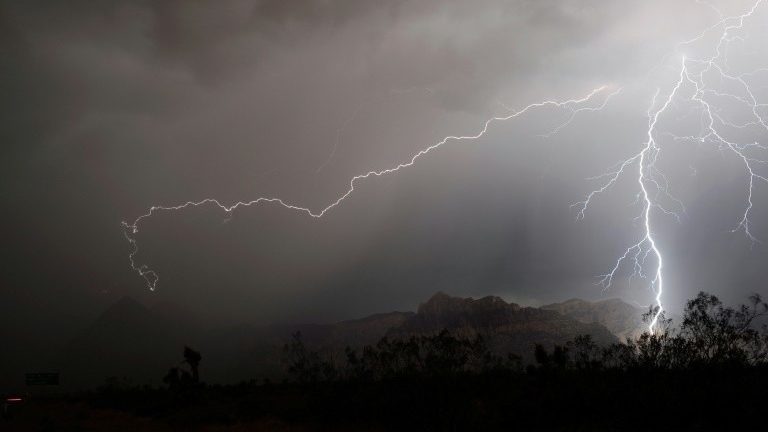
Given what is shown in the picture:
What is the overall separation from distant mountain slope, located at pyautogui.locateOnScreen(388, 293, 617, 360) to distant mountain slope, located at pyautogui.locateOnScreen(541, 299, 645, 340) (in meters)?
21.6

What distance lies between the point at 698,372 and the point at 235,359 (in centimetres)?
19091

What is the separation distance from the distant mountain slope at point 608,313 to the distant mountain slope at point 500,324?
850 inches

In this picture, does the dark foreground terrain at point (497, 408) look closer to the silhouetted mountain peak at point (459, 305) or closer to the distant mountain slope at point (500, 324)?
the distant mountain slope at point (500, 324)

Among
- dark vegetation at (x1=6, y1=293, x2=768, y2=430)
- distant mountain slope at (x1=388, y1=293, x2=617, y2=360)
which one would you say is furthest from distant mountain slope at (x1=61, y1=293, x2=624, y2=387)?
dark vegetation at (x1=6, y1=293, x2=768, y2=430)

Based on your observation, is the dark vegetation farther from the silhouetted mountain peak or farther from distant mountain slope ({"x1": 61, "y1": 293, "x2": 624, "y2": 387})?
the silhouetted mountain peak

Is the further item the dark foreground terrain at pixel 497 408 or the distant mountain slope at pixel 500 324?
the distant mountain slope at pixel 500 324

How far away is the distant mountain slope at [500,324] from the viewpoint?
115688mm

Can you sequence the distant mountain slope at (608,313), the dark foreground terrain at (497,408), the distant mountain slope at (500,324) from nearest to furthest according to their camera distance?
the dark foreground terrain at (497,408) → the distant mountain slope at (500,324) → the distant mountain slope at (608,313)

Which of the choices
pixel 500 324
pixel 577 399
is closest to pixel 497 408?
pixel 577 399

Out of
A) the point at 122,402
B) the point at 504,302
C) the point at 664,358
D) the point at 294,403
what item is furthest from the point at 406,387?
the point at 504,302

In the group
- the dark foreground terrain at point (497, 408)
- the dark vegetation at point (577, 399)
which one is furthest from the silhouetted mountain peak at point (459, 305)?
the dark foreground terrain at point (497, 408)

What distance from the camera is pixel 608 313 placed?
17050 cm

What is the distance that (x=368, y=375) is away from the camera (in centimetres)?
3247

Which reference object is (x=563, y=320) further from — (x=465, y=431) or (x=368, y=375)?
(x=465, y=431)
